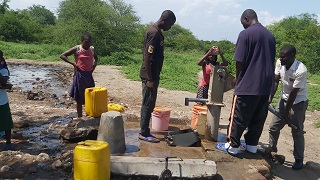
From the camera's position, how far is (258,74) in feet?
14.2

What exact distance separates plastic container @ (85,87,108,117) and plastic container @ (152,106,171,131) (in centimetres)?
88

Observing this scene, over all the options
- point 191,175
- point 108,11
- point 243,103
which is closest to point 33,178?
point 191,175

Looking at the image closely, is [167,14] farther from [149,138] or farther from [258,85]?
[149,138]

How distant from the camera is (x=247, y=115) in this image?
4.50 meters

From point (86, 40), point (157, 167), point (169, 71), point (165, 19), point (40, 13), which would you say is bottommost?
point (157, 167)

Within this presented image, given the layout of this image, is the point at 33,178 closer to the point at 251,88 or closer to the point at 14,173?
the point at 14,173

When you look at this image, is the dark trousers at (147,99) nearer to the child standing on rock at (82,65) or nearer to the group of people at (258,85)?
the group of people at (258,85)

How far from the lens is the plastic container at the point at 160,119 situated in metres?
5.64

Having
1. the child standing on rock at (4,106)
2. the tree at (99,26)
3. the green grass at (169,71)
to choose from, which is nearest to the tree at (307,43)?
the green grass at (169,71)

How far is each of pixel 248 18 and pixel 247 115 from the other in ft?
4.21

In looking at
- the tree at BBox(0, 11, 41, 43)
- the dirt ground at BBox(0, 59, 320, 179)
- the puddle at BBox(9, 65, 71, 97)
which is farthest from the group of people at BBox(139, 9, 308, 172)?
the tree at BBox(0, 11, 41, 43)

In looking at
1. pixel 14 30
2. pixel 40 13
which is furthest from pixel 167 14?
pixel 40 13

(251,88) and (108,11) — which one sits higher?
(108,11)

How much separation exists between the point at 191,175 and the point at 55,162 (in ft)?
5.41
